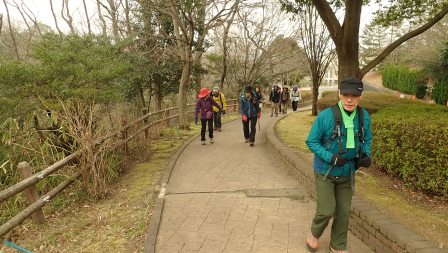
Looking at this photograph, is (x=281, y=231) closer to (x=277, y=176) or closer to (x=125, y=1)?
(x=277, y=176)

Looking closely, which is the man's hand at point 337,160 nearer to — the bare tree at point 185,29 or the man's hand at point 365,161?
the man's hand at point 365,161

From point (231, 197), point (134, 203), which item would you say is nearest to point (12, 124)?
point (134, 203)

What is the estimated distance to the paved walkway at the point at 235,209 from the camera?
3688 millimetres

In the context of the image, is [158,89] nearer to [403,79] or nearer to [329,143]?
[329,143]

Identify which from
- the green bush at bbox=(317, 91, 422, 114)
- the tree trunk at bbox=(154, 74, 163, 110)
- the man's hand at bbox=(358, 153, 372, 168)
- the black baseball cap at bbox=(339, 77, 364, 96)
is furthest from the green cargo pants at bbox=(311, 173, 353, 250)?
the tree trunk at bbox=(154, 74, 163, 110)

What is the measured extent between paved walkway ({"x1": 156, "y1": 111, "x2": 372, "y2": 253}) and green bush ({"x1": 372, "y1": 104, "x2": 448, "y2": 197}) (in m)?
1.47

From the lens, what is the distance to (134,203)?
16.8 ft

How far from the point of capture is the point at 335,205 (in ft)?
10.5

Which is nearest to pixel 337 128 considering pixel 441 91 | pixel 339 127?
pixel 339 127

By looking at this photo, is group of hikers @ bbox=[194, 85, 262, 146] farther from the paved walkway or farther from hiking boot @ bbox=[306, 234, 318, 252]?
hiking boot @ bbox=[306, 234, 318, 252]

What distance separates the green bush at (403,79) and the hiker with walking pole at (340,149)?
27.3 metres

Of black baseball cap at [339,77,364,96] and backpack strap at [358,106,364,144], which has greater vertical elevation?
black baseball cap at [339,77,364,96]

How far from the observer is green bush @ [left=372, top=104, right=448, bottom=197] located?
420 centimetres

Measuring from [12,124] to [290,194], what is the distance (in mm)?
5283
